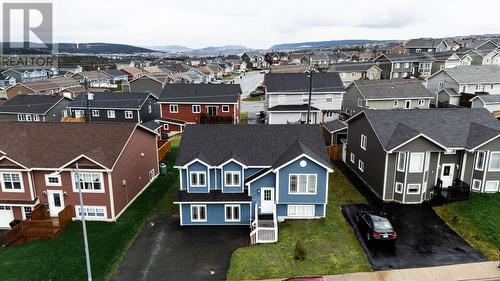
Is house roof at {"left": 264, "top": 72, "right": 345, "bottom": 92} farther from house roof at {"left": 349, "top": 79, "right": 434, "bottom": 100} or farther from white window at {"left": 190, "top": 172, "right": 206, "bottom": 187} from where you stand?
white window at {"left": 190, "top": 172, "right": 206, "bottom": 187}

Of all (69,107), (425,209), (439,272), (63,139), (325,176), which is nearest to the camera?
(439,272)

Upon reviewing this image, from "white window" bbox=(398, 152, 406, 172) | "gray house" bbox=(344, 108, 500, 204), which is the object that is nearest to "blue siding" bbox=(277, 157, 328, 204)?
"gray house" bbox=(344, 108, 500, 204)

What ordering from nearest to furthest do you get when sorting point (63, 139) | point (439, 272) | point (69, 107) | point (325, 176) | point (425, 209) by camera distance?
point (439, 272), point (325, 176), point (425, 209), point (63, 139), point (69, 107)

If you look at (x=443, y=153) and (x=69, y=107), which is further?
(x=69, y=107)

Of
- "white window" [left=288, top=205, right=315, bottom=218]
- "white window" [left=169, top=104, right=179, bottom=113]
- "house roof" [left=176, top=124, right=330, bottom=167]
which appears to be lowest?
"white window" [left=288, top=205, right=315, bottom=218]

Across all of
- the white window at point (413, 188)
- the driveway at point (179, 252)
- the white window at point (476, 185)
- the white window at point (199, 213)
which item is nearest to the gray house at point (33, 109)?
the driveway at point (179, 252)

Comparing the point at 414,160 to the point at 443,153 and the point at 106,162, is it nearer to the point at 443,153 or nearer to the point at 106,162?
the point at 443,153

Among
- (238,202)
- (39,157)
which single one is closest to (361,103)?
(238,202)
